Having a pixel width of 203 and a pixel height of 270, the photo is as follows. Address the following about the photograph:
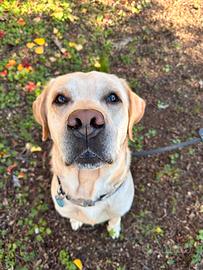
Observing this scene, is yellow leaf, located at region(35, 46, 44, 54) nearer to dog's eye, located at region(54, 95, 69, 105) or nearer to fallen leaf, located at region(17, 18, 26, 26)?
fallen leaf, located at region(17, 18, 26, 26)

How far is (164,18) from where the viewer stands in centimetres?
540

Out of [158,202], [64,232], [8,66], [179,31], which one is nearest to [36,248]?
[64,232]

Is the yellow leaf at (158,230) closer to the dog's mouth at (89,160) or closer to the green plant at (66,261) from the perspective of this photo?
the green plant at (66,261)

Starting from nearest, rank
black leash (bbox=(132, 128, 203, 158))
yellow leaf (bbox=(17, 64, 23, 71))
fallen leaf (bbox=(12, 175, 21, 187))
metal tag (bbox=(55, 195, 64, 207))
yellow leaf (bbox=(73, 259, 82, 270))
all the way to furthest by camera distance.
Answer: metal tag (bbox=(55, 195, 64, 207)) → yellow leaf (bbox=(73, 259, 82, 270)) → black leash (bbox=(132, 128, 203, 158)) → fallen leaf (bbox=(12, 175, 21, 187)) → yellow leaf (bbox=(17, 64, 23, 71))

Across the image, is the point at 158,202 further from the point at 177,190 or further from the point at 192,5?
the point at 192,5

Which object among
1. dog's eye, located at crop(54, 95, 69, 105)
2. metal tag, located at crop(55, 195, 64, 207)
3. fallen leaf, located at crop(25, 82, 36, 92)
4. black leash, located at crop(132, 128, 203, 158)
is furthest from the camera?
fallen leaf, located at crop(25, 82, 36, 92)

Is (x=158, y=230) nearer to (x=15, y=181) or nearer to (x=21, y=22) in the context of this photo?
(x=15, y=181)

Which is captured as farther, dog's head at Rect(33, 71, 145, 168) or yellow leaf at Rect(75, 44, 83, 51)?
yellow leaf at Rect(75, 44, 83, 51)

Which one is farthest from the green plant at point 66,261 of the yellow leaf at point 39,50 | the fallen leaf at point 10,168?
the yellow leaf at point 39,50

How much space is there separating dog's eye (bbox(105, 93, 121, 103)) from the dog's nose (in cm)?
43

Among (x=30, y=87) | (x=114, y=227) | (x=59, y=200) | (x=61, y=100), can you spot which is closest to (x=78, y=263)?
(x=114, y=227)

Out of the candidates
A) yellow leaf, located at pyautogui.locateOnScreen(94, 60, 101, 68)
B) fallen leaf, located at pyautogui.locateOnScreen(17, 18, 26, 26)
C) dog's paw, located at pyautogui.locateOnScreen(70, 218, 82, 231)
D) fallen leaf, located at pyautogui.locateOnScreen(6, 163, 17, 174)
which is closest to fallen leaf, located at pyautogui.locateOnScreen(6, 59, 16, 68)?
fallen leaf, located at pyautogui.locateOnScreen(17, 18, 26, 26)

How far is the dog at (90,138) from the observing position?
2.55m

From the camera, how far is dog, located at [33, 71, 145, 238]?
255 centimetres
